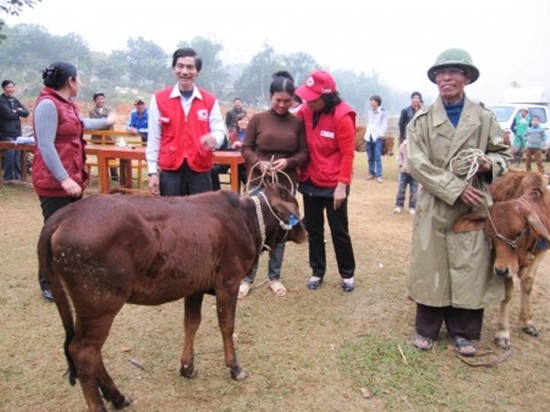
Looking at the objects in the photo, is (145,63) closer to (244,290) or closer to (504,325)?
(244,290)

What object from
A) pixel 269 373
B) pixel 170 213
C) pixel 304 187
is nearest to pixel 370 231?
pixel 304 187

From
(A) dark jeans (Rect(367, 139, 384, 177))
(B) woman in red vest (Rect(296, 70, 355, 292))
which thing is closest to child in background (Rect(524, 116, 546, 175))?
(A) dark jeans (Rect(367, 139, 384, 177))

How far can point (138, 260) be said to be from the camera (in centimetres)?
264

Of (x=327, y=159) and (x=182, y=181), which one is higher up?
(x=327, y=159)

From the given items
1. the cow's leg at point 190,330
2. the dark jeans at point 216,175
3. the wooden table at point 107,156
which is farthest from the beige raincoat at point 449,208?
the wooden table at point 107,156

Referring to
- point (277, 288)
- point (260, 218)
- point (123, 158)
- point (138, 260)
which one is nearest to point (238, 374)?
point (260, 218)

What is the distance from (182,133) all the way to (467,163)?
7.76 feet

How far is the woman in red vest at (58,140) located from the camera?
12.7 feet

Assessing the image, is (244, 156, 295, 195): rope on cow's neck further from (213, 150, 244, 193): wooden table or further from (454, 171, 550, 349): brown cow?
(213, 150, 244, 193): wooden table

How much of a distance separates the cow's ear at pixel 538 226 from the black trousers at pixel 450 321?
0.78m

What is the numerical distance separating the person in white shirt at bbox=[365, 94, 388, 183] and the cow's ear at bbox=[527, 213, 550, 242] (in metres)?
9.00

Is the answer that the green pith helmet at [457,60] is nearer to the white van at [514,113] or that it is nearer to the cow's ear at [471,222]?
the cow's ear at [471,222]

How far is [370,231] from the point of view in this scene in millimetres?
A: 7602

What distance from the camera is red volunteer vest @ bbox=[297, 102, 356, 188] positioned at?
449cm
